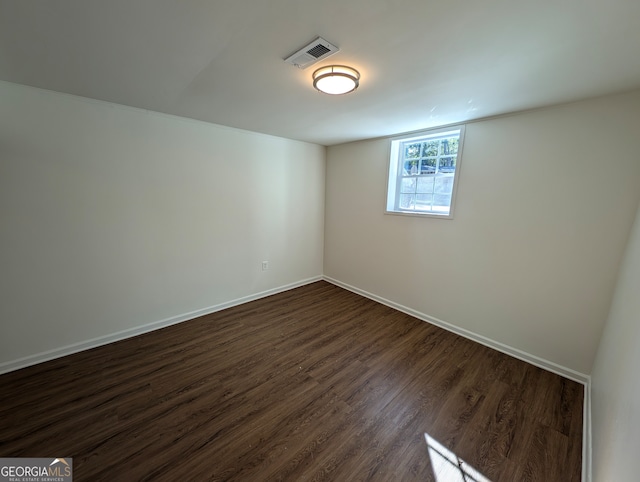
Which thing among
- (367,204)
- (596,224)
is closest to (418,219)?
(367,204)

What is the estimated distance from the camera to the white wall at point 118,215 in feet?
6.39

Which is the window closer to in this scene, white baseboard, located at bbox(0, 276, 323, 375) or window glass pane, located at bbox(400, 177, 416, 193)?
window glass pane, located at bbox(400, 177, 416, 193)

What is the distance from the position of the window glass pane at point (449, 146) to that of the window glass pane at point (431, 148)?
0.22 feet

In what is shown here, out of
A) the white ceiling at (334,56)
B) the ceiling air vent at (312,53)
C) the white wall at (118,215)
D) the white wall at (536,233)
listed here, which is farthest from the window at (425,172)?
the ceiling air vent at (312,53)

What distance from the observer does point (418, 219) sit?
9.76 ft

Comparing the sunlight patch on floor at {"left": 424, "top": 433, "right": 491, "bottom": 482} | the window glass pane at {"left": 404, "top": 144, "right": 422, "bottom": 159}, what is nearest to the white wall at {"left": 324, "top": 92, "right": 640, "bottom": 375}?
the window glass pane at {"left": 404, "top": 144, "right": 422, "bottom": 159}

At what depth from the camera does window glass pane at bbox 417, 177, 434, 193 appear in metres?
2.95

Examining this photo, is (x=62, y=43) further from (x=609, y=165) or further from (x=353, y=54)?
(x=609, y=165)

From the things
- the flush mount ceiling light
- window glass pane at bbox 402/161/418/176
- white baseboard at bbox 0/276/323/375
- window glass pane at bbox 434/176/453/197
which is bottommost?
white baseboard at bbox 0/276/323/375

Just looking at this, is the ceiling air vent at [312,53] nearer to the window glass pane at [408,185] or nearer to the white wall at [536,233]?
the white wall at [536,233]

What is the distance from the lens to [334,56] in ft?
4.57

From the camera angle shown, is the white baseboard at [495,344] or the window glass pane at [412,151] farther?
the window glass pane at [412,151]

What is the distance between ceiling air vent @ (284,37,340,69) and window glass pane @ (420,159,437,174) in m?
2.02

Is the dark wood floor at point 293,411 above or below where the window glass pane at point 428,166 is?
below
